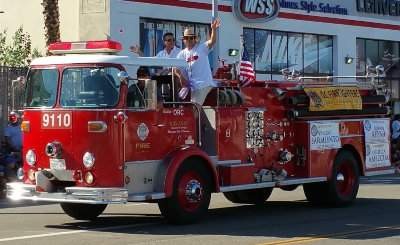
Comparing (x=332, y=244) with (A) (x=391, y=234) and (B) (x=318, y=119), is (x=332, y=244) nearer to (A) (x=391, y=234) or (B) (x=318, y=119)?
(A) (x=391, y=234)

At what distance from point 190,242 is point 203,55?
3573 mm

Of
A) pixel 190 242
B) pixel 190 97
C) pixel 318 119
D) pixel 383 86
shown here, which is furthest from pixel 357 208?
pixel 190 242

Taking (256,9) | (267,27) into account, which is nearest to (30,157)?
(256,9)

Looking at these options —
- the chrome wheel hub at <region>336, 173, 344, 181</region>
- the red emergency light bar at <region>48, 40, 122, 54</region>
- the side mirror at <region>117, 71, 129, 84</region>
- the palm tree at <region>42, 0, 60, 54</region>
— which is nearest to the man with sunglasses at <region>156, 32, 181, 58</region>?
the red emergency light bar at <region>48, 40, 122, 54</region>

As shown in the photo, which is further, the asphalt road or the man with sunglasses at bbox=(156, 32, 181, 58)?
the man with sunglasses at bbox=(156, 32, 181, 58)

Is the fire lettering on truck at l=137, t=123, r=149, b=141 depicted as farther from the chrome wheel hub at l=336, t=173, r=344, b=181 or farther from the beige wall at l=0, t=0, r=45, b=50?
the beige wall at l=0, t=0, r=45, b=50

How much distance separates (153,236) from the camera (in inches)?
420

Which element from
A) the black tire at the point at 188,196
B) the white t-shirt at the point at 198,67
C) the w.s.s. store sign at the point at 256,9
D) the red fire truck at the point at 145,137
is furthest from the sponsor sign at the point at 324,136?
the w.s.s. store sign at the point at 256,9

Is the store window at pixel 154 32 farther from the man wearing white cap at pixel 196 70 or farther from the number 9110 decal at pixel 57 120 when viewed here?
the number 9110 decal at pixel 57 120

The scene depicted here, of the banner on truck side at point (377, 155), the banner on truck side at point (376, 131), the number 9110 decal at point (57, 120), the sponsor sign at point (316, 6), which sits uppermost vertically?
the sponsor sign at point (316, 6)

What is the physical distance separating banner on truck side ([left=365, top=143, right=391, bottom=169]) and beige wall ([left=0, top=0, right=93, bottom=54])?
39.4ft

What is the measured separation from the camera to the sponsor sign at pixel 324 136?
550 inches

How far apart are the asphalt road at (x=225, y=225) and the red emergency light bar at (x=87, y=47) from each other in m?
2.63

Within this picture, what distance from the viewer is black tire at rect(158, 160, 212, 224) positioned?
452 inches
